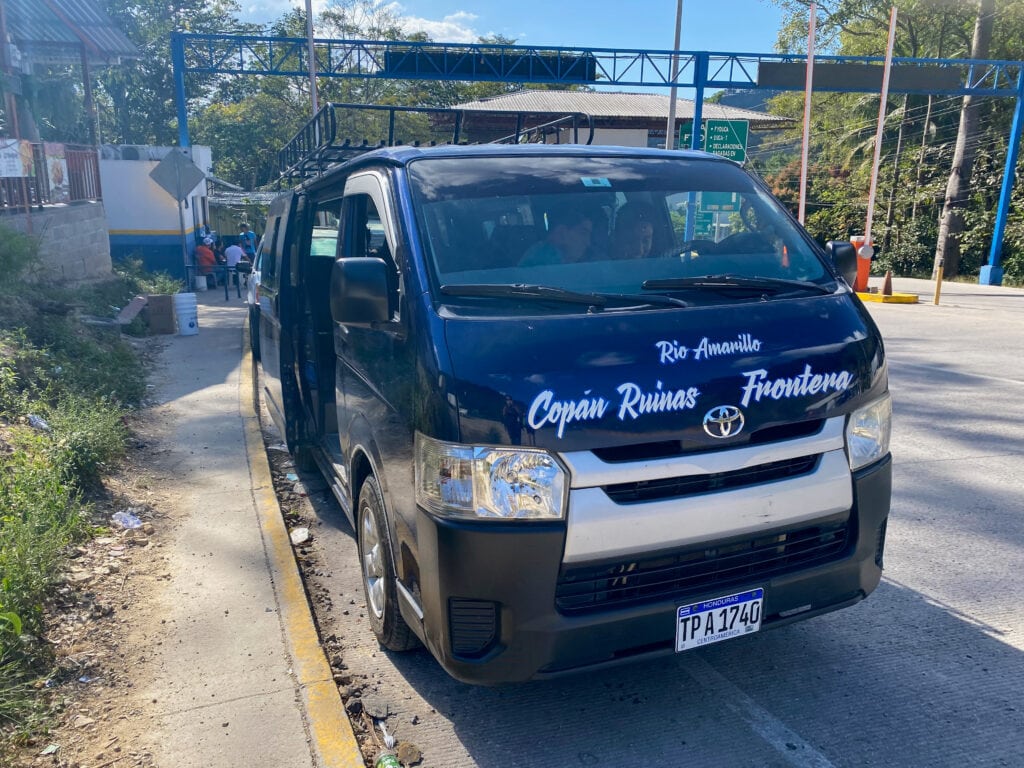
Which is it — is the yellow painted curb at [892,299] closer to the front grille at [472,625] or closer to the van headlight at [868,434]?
the van headlight at [868,434]

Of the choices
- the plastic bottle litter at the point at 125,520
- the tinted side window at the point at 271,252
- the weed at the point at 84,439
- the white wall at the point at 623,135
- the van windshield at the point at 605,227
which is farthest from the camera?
the white wall at the point at 623,135

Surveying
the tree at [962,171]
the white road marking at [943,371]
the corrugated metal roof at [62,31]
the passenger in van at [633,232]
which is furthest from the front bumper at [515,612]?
the tree at [962,171]

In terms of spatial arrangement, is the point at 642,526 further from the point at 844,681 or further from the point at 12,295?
the point at 12,295

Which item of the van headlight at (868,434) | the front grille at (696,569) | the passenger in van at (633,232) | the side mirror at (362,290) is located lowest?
the front grille at (696,569)

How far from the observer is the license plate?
9.70ft

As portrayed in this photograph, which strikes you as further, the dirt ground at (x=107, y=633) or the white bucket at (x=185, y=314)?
the white bucket at (x=185, y=314)

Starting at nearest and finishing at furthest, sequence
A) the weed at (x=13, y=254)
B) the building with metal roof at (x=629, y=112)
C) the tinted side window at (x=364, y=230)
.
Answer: the tinted side window at (x=364, y=230) → the weed at (x=13, y=254) → the building with metal roof at (x=629, y=112)

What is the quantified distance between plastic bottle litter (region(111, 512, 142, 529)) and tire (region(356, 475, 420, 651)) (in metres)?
2.12

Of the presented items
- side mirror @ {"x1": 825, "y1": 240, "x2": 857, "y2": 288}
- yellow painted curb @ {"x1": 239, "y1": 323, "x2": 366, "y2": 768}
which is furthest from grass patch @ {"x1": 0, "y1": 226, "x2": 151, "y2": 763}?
side mirror @ {"x1": 825, "y1": 240, "x2": 857, "y2": 288}

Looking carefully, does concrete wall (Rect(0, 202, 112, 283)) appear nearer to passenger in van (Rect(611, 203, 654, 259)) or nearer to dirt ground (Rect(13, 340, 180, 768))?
dirt ground (Rect(13, 340, 180, 768))

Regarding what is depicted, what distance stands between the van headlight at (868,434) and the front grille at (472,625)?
59.3 inches

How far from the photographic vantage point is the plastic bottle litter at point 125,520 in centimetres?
529

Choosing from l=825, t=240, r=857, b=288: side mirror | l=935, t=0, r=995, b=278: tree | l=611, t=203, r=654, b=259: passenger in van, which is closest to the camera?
l=611, t=203, r=654, b=259: passenger in van

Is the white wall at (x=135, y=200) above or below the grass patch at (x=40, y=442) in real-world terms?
above
